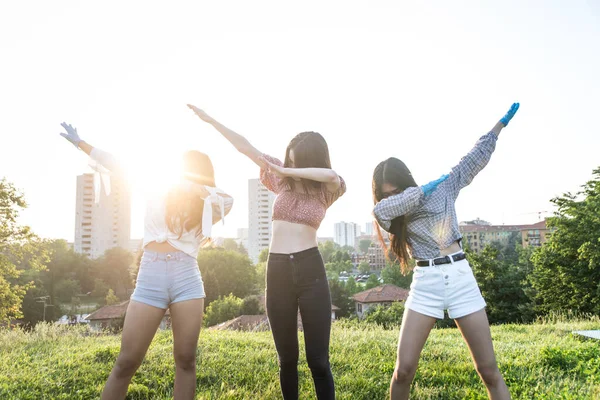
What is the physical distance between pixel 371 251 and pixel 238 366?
144m

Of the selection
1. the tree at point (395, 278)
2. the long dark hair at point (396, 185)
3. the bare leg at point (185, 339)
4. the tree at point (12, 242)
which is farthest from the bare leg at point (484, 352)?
the tree at point (395, 278)

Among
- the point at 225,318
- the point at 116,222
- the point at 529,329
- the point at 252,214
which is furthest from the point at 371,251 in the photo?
the point at 529,329

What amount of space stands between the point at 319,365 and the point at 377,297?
54.0 metres

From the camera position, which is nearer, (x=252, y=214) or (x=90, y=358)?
(x=90, y=358)

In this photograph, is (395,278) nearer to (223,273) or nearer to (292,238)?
(223,273)

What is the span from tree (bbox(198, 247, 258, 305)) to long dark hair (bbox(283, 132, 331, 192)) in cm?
4505

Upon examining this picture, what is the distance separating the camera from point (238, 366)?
4.98 metres

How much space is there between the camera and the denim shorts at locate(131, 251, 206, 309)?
295 centimetres

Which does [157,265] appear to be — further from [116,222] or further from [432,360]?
[116,222]

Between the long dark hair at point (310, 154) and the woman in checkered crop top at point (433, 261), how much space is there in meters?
0.51

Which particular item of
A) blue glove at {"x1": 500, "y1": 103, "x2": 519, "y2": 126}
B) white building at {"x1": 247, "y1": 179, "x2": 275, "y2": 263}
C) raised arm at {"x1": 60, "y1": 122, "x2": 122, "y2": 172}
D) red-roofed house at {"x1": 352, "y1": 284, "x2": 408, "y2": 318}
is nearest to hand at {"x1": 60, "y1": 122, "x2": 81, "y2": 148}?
raised arm at {"x1": 60, "y1": 122, "x2": 122, "y2": 172}

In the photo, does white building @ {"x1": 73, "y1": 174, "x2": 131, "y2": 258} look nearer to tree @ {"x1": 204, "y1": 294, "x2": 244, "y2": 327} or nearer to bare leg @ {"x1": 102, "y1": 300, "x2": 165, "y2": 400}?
tree @ {"x1": 204, "y1": 294, "x2": 244, "y2": 327}

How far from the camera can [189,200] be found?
317cm

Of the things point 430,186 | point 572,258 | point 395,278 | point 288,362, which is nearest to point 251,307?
point 572,258
